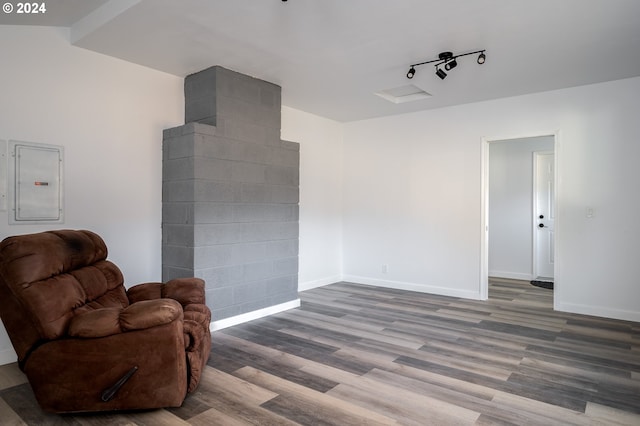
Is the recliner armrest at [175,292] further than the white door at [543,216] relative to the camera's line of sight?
No

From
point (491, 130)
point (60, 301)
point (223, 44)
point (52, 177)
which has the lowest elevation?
point (60, 301)

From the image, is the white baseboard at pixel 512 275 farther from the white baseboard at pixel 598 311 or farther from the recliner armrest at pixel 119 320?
the recliner armrest at pixel 119 320

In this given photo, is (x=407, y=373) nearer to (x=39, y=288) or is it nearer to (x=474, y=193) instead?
(x=39, y=288)

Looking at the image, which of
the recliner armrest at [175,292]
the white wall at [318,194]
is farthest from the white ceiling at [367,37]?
the recliner armrest at [175,292]

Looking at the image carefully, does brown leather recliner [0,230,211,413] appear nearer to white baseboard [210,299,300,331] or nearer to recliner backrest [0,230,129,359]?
recliner backrest [0,230,129,359]

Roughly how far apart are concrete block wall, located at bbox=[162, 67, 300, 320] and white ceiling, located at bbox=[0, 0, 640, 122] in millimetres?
373

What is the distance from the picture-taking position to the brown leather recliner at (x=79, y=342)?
2.29 m

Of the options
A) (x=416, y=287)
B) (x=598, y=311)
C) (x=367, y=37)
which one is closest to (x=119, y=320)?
(x=367, y=37)

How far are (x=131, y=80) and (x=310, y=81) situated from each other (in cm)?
188

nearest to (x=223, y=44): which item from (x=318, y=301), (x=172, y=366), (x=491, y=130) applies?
Result: (x=172, y=366)

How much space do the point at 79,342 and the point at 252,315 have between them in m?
2.30

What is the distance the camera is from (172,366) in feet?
7.95

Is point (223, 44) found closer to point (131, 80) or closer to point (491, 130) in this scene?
point (131, 80)

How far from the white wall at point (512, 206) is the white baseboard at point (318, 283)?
3.02 metres
